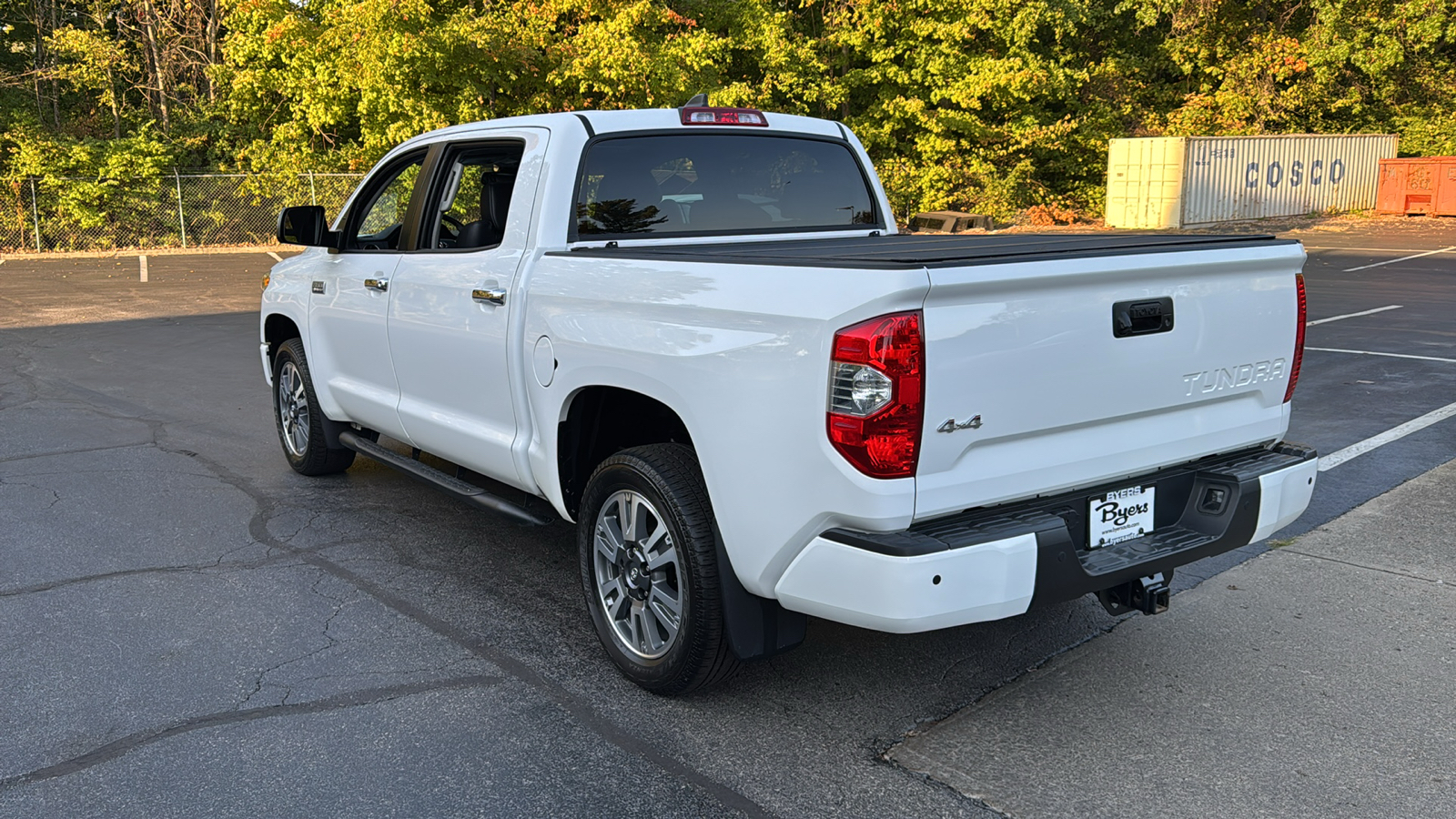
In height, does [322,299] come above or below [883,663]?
above

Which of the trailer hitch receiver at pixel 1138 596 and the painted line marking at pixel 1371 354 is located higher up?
the trailer hitch receiver at pixel 1138 596

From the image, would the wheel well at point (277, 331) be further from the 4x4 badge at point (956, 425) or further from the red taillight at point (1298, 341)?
the red taillight at point (1298, 341)

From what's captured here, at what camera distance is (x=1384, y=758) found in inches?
136

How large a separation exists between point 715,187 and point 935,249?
5.01 feet

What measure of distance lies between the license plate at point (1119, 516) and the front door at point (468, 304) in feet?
6.87

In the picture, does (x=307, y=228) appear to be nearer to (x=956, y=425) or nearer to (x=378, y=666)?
(x=378, y=666)

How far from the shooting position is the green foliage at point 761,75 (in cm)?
2452

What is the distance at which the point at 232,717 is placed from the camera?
12.5 feet

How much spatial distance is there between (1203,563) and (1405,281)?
1471 cm

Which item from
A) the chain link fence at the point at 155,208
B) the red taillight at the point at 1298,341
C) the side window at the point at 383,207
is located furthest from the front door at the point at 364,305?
the chain link fence at the point at 155,208

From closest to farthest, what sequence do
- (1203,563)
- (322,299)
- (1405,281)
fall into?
(1203,563)
(322,299)
(1405,281)

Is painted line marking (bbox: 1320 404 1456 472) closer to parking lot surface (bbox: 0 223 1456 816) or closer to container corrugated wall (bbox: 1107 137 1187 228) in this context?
parking lot surface (bbox: 0 223 1456 816)

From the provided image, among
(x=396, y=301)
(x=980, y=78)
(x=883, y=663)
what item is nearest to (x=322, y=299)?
(x=396, y=301)

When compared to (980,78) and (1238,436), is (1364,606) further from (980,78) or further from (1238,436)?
(980,78)
